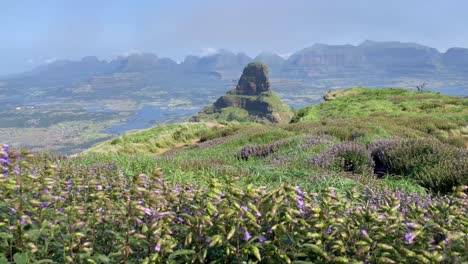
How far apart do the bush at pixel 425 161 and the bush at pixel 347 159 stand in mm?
575

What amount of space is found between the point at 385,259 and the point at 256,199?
36.5 inches

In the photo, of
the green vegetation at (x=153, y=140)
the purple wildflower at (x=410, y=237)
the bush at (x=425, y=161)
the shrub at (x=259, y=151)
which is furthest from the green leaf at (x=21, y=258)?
the green vegetation at (x=153, y=140)

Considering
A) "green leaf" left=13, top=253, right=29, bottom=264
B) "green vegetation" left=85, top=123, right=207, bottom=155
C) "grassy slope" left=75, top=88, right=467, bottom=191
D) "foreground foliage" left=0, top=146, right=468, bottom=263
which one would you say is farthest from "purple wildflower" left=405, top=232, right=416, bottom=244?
"green vegetation" left=85, top=123, right=207, bottom=155

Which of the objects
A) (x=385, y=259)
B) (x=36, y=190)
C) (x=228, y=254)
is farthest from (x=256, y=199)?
(x=36, y=190)

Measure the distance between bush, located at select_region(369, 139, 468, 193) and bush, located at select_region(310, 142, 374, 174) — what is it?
0.58 metres

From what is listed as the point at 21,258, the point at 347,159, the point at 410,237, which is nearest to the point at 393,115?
the point at 347,159

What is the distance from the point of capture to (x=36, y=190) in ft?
10.1

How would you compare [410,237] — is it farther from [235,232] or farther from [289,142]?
[289,142]

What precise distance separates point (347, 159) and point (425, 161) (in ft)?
5.60

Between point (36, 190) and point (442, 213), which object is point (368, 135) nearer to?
point (442, 213)

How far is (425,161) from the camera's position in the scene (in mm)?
8891

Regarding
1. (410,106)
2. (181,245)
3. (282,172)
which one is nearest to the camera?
(181,245)

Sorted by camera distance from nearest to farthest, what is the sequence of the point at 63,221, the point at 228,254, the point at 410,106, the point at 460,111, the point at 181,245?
the point at 228,254
the point at 181,245
the point at 63,221
the point at 460,111
the point at 410,106

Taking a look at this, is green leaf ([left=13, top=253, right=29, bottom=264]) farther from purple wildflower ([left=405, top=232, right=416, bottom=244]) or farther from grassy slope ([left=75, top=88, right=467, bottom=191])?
purple wildflower ([left=405, top=232, right=416, bottom=244])
